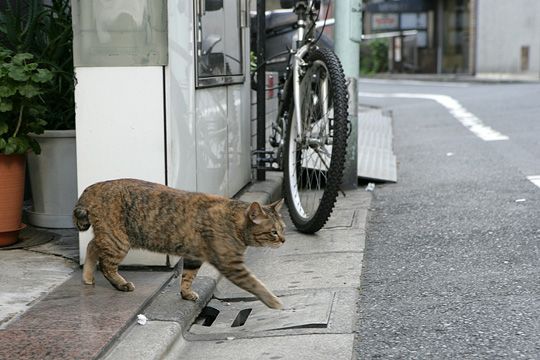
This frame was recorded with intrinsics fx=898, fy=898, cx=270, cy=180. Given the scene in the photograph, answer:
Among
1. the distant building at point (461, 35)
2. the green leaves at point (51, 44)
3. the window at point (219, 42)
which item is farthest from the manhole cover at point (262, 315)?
the distant building at point (461, 35)

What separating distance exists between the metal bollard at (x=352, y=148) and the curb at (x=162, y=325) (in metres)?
2.68

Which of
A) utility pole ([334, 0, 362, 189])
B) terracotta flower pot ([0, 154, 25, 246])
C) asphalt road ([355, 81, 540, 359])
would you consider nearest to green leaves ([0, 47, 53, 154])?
terracotta flower pot ([0, 154, 25, 246])

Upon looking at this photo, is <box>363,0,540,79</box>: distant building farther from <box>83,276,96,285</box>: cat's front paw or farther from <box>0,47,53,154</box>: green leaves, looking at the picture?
<box>83,276,96,285</box>: cat's front paw

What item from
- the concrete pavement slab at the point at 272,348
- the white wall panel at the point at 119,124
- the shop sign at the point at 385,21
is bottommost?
the concrete pavement slab at the point at 272,348

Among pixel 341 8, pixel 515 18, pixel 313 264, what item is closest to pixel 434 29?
pixel 515 18

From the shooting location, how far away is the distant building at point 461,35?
34281 millimetres

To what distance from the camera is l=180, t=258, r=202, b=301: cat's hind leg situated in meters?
4.22

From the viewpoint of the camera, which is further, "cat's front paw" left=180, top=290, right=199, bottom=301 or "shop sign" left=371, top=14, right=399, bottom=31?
"shop sign" left=371, top=14, right=399, bottom=31

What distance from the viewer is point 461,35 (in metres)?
38.4

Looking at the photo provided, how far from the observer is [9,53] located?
17.0ft

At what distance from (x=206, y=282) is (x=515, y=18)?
3213 centimetres

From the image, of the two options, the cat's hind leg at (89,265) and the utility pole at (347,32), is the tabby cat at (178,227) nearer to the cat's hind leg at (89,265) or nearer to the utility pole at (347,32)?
the cat's hind leg at (89,265)

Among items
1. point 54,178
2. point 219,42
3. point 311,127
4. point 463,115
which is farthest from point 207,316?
point 463,115

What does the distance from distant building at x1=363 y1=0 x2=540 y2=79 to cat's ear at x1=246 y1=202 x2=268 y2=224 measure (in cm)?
2855
